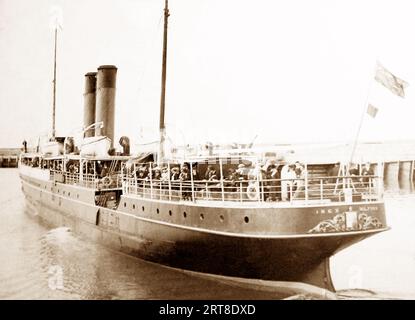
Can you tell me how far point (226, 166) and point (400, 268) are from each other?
5689mm

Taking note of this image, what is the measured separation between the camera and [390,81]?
7.87 meters

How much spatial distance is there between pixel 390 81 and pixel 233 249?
4.96m

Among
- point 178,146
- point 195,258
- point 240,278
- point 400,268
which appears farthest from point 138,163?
point 400,268

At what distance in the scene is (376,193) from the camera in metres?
8.23

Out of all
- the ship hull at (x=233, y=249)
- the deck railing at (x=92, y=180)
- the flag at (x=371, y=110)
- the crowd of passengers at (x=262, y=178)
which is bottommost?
the ship hull at (x=233, y=249)

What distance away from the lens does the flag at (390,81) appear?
25.7 ft

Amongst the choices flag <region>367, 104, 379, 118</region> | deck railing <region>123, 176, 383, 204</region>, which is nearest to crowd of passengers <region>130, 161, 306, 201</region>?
deck railing <region>123, 176, 383, 204</region>

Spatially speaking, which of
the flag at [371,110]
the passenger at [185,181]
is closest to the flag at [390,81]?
the flag at [371,110]

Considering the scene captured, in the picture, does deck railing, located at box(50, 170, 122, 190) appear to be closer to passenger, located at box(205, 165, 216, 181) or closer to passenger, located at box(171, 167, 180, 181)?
passenger, located at box(171, 167, 180, 181)

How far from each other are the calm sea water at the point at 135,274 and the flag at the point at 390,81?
4631 mm

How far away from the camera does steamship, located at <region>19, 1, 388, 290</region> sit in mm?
7672

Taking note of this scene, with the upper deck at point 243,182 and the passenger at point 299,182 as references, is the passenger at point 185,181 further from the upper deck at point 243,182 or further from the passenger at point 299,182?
the passenger at point 299,182

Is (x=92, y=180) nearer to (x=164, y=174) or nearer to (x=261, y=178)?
(x=164, y=174)
